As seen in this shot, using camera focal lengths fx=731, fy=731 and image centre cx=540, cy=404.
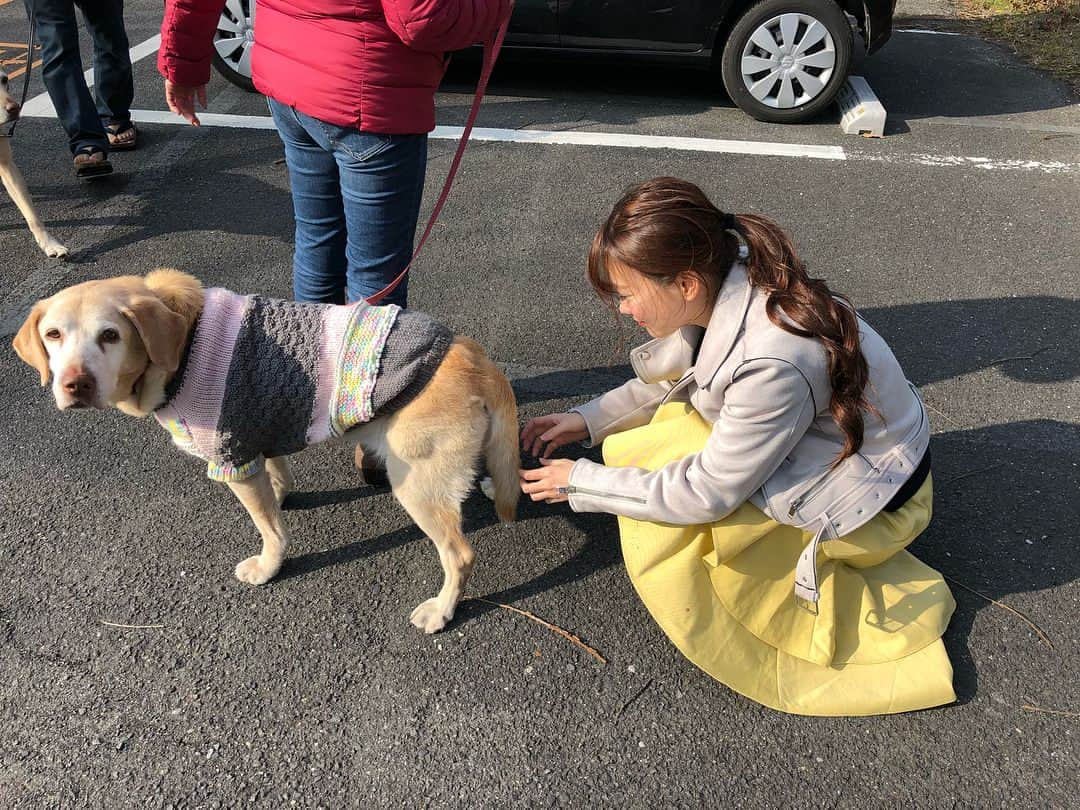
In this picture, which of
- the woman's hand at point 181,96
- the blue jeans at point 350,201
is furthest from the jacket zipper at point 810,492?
the woman's hand at point 181,96

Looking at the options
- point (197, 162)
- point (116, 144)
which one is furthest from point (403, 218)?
point (116, 144)

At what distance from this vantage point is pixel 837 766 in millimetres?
1964

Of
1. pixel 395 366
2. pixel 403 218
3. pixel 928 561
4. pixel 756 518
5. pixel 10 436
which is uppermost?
pixel 403 218

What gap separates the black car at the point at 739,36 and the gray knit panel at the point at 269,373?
4.63m

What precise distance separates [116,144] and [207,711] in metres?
4.59

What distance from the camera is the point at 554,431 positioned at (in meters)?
2.51

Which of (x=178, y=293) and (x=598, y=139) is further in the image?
(x=598, y=139)

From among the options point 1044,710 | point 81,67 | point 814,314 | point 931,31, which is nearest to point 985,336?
point 1044,710

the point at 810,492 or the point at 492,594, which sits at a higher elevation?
the point at 810,492

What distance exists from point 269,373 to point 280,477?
0.74m

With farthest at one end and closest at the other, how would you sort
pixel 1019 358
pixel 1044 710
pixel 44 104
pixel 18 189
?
1. pixel 44 104
2. pixel 18 189
3. pixel 1019 358
4. pixel 1044 710

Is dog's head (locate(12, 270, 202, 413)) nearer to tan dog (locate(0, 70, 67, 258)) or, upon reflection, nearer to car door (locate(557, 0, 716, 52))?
tan dog (locate(0, 70, 67, 258))

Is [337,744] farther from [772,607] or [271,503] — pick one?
[772,607]

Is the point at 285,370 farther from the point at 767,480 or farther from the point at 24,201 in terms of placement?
the point at 24,201
